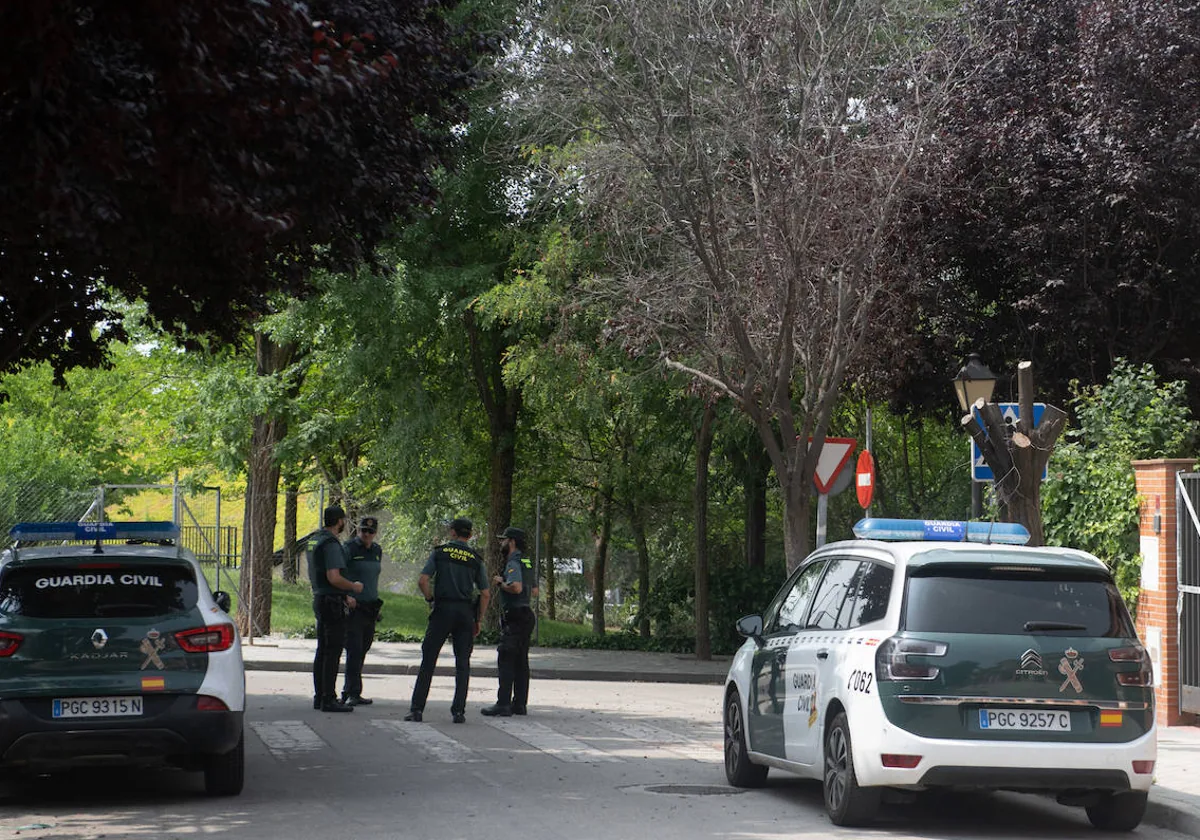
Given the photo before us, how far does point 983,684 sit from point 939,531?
1.36 meters

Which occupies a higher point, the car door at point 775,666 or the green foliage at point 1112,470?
the green foliage at point 1112,470

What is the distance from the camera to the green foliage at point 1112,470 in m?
14.8

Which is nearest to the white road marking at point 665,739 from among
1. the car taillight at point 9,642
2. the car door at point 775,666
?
the car door at point 775,666

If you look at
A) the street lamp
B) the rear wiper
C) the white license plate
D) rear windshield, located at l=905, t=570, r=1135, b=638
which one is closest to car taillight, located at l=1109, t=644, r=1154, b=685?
rear windshield, located at l=905, t=570, r=1135, b=638

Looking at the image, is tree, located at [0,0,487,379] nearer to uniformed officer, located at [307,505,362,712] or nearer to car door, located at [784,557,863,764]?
uniformed officer, located at [307,505,362,712]

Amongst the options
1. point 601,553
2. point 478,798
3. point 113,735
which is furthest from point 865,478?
point 601,553

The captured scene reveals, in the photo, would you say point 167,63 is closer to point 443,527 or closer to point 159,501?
point 443,527

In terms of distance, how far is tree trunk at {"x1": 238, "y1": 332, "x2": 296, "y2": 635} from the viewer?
2742 centimetres

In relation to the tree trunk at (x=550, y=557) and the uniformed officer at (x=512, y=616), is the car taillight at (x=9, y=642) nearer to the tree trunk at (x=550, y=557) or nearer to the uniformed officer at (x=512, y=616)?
the uniformed officer at (x=512, y=616)

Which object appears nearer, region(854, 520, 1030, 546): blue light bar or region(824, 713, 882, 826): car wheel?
region(824, 713, 882, 826): car wheel

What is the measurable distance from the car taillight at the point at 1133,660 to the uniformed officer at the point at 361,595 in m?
8.68

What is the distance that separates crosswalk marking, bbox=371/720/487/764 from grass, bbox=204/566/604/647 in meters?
13.0

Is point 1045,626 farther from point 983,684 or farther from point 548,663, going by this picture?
point 548,663

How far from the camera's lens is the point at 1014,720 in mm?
8477
